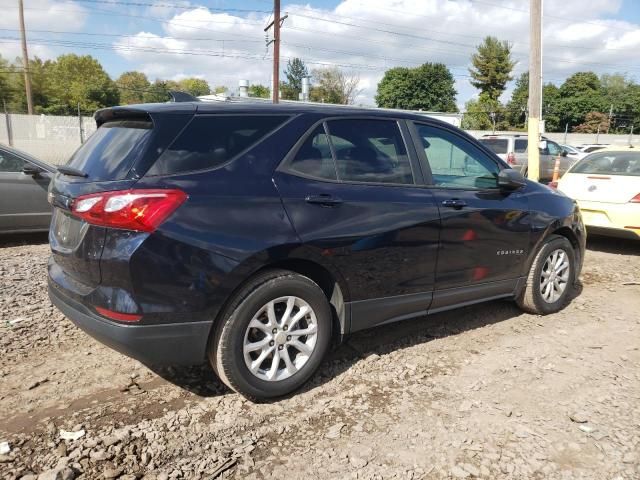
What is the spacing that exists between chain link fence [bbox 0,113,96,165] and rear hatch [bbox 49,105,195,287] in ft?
58.6

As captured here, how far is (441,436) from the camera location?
2.92 meters

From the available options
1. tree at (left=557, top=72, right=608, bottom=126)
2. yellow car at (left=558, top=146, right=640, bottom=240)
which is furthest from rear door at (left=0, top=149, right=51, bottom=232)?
tree at (left=557, top=72, right=608, bottom=126)

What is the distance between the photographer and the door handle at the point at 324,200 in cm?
319

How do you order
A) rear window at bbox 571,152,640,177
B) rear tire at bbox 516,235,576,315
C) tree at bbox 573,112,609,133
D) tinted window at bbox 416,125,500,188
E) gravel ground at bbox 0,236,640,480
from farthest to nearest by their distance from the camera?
tree at bbox 573,112,609,133 → rear window at bbox 571,152,640,177 → rear tire at bbox 516,235,576,315 → tinted window at bbox 416,125,500,188 → gravel ground at bbox 0,236,640,480

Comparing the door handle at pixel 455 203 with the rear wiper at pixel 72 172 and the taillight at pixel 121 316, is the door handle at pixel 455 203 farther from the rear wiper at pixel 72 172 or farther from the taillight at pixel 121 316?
the rear wiper at pixel 72 172

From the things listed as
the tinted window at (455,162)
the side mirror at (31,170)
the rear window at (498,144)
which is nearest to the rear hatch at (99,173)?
the tinted window at (455,162)

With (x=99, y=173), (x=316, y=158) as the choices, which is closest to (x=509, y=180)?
(x=316, y=158)

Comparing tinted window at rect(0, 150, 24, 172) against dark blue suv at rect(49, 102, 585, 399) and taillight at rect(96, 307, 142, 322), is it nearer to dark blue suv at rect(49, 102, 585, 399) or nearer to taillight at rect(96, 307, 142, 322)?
dark blue suv at rect(49, 102, 585, 399)

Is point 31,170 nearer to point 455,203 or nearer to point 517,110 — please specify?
point 455,203

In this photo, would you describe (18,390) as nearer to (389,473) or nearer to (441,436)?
(389,473)

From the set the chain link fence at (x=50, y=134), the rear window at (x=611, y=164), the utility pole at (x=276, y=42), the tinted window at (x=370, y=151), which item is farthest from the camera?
the utility pole at (x=276, y=42)

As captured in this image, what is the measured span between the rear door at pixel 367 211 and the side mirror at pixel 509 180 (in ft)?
2.67

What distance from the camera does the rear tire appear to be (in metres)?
4.73

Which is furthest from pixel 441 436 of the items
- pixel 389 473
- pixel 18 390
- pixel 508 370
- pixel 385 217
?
pixel 18 390
